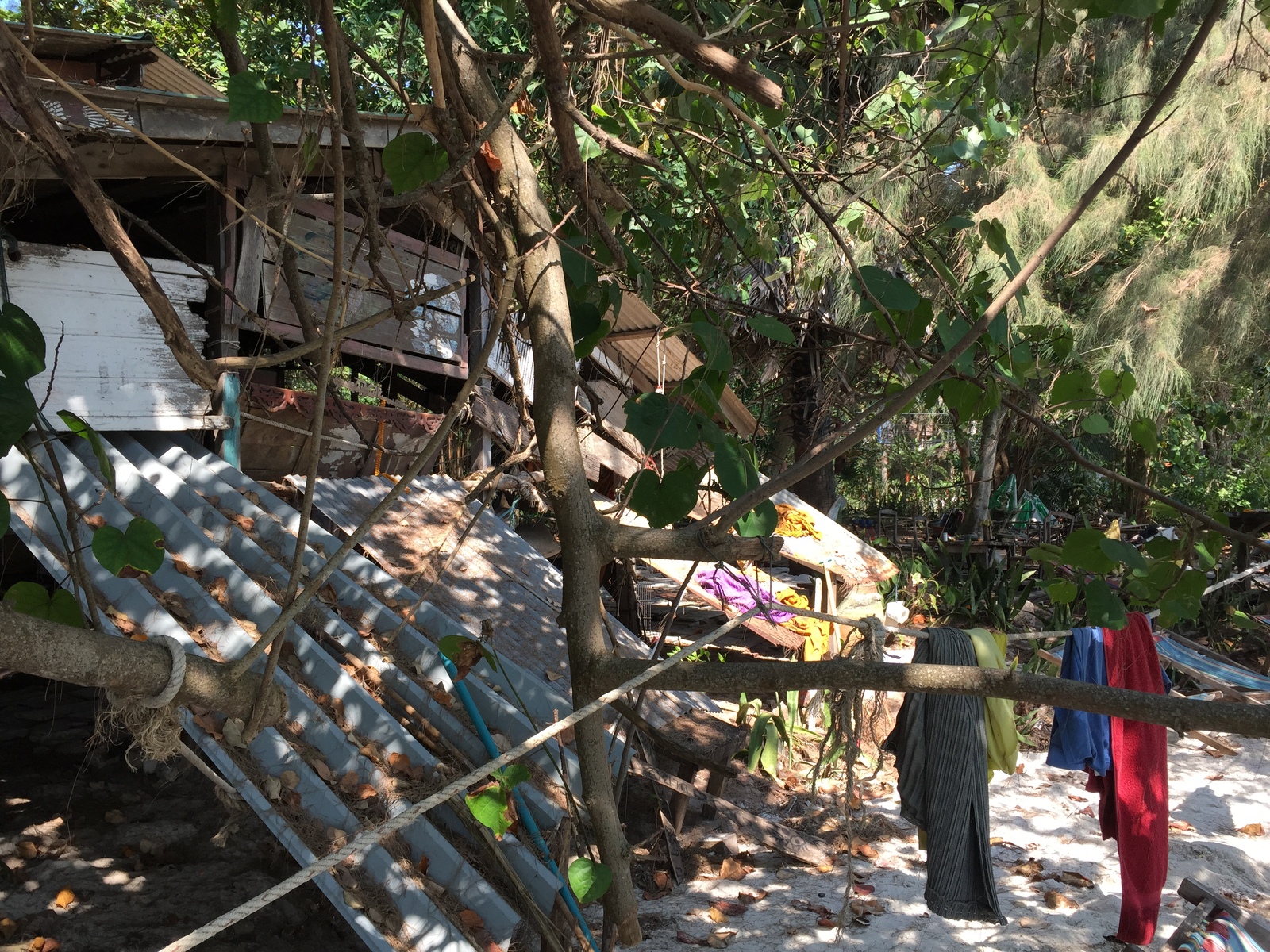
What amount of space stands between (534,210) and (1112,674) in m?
3.52

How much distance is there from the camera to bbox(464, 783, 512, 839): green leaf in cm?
233

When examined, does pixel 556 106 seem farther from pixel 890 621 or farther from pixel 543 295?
pixel 890 621

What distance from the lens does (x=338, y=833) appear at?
108 inches

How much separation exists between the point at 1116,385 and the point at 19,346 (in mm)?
2347

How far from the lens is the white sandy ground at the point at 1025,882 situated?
4.28 meters

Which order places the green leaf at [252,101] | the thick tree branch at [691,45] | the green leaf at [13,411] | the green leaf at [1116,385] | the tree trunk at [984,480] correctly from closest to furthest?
the green leaf at [13,411]
the thick tree branch at [691,45]
the green leaf at [252,101]
the green leaf at [1116,385]
the tree trunk at [984,480]

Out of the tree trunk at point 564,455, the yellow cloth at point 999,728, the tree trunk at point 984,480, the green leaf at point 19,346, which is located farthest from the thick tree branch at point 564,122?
the tree trunk at point 984,480

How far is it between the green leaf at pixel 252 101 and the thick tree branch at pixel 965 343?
3.79 ft

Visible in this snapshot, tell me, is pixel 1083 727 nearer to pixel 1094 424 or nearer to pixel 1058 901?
pixel 1058 901

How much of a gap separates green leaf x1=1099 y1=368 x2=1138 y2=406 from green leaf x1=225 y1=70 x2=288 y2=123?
198 cm

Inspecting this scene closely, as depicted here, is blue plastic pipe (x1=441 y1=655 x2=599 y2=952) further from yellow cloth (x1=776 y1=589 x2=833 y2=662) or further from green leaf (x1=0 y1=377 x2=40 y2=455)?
yellow cloth (x1=776 y1=589 x2=833 y2=662)

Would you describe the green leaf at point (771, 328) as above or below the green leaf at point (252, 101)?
below

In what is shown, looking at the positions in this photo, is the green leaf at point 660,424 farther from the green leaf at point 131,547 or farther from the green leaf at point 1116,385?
the green leaf at point 1116,385

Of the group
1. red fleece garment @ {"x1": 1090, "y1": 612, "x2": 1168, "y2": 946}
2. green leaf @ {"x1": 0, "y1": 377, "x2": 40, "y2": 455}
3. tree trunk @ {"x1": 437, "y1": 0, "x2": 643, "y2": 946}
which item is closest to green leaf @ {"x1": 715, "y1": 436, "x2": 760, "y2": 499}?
tree trunk @ {"x1": 437, "y1": 0, "x2": 643, "y2": 946}
